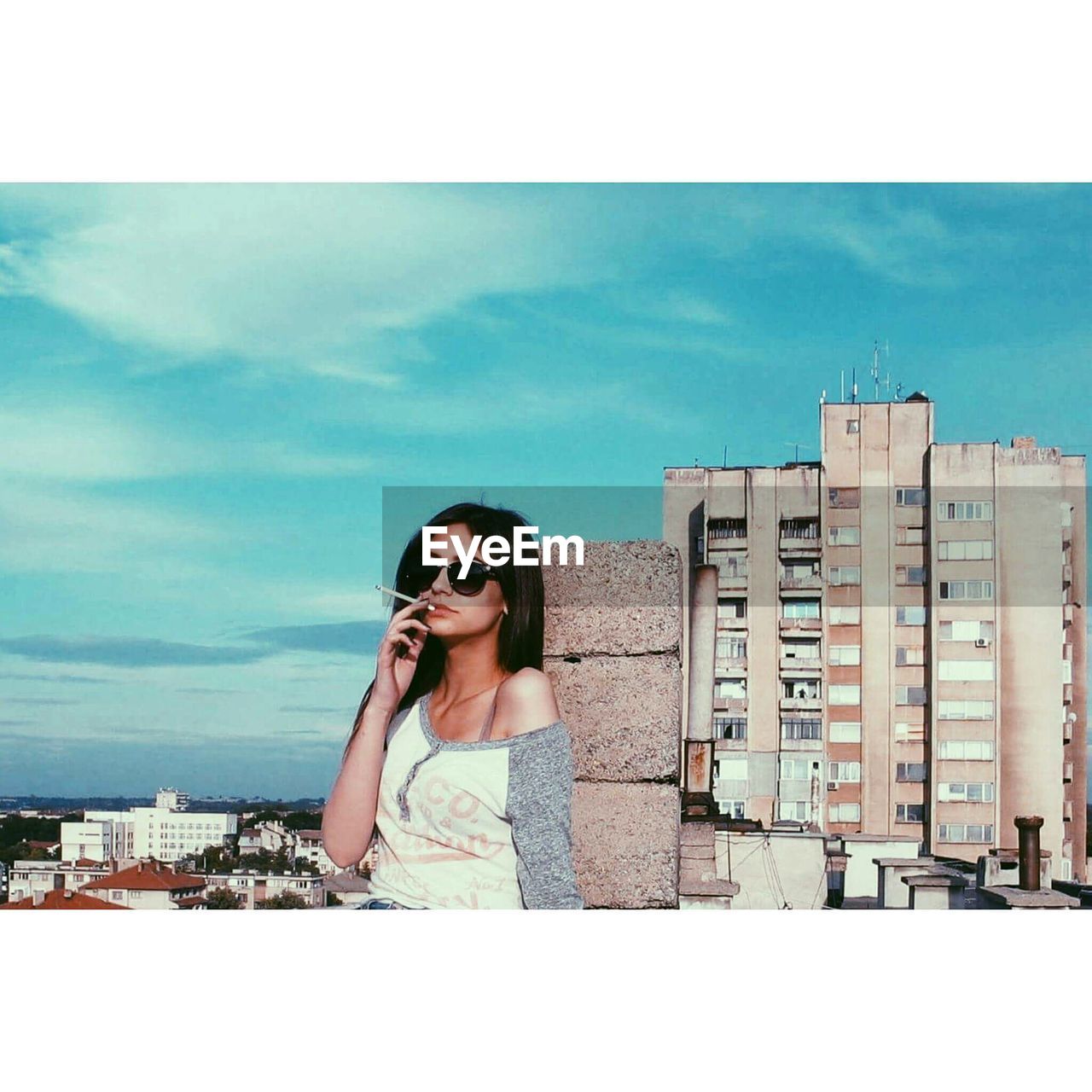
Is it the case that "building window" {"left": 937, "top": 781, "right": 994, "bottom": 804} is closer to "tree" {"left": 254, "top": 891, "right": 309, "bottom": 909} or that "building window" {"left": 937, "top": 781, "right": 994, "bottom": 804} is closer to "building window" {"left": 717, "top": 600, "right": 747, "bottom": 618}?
"building window" {"left": 717, "top": 600, "right": 747, "bottom": 618}

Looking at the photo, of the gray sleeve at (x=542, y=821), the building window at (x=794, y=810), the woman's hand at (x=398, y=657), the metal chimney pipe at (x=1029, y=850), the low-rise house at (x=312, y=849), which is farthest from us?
the building window at (x=794, y=810)

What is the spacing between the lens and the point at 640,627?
5688 millimetres

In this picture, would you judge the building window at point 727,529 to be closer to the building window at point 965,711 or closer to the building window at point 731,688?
the building window at point 731,688

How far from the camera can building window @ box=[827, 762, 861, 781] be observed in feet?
23.7

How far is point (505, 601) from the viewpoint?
5.77 meters

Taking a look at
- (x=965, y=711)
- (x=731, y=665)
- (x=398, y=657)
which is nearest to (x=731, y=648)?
(x=731, y=665)

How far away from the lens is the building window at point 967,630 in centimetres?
691

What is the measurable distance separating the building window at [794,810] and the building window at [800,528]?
1274mm

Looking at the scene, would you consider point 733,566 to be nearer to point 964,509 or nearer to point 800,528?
point 800,528

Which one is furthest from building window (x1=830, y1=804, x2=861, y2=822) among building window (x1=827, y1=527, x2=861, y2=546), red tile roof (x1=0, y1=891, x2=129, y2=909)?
red tile roof (x1=0, y1=891, x2=129, y2=909)

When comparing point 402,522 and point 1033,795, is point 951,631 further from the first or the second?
point 402,522

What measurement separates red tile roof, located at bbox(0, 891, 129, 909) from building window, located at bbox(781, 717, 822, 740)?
3.14 metres

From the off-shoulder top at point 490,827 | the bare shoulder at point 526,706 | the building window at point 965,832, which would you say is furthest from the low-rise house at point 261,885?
the building window at point 965,832

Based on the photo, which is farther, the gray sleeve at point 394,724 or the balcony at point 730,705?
the balcony at point 730,705
